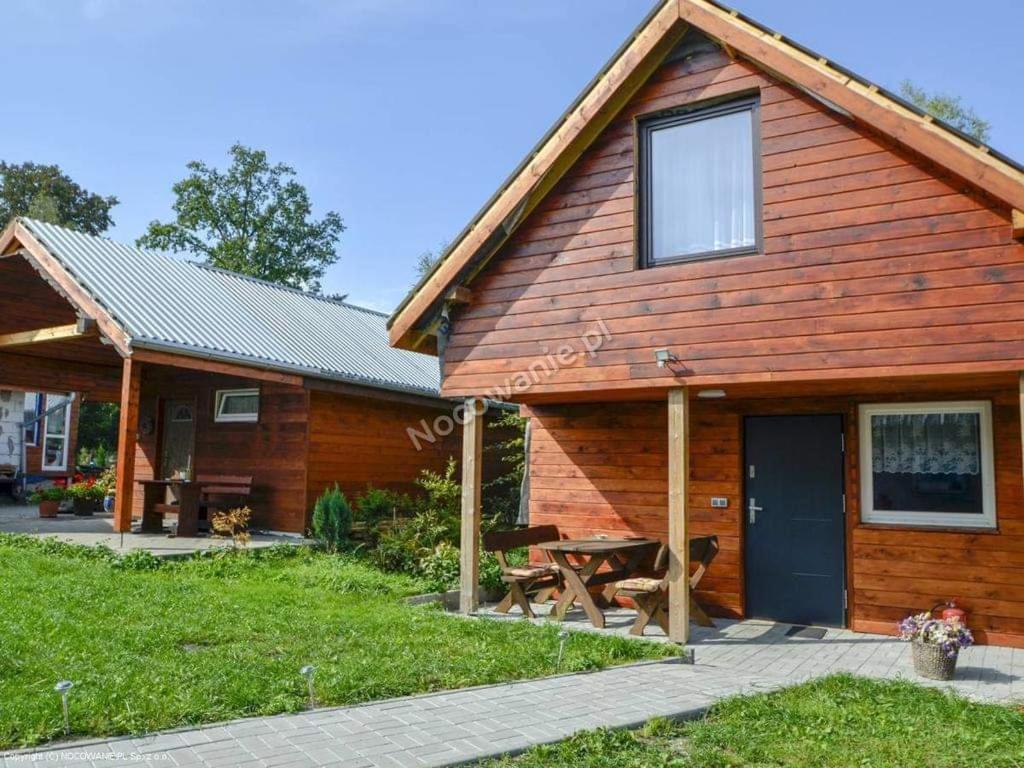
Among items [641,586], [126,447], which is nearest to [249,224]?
[126,447]

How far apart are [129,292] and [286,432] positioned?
11.3 ft

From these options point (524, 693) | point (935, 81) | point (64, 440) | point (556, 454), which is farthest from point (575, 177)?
point (935, 81)

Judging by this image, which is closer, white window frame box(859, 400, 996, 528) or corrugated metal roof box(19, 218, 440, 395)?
white window frame box(859, 400, 996, 528)

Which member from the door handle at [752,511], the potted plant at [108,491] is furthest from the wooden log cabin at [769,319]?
the potted plant at [108,491]

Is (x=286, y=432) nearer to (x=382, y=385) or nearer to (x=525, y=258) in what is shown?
(x=382, y=385)

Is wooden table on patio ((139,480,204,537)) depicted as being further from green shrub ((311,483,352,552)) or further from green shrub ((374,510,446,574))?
green shrub ((374,510,446,574))

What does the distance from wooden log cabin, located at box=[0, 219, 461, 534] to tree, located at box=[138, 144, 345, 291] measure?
923 inches

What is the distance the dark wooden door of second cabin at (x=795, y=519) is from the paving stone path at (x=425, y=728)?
2939mm

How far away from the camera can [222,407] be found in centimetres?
1495

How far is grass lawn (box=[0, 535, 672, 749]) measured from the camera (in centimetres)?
493

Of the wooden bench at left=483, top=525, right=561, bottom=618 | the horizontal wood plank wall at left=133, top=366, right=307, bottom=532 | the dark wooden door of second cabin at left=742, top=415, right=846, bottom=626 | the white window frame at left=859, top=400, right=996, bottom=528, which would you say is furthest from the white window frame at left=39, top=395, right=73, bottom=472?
the white window frame at left=859, top=400, right=996, bottom=528

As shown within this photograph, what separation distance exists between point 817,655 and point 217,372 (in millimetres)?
9589

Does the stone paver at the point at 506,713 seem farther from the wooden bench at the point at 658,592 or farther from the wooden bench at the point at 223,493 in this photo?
the wooden bench at the point at 223,493

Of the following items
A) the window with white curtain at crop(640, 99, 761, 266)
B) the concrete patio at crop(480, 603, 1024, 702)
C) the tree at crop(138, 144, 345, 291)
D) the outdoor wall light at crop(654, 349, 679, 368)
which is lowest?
the concrete patio at crop(480, 603, 1024, 702)
